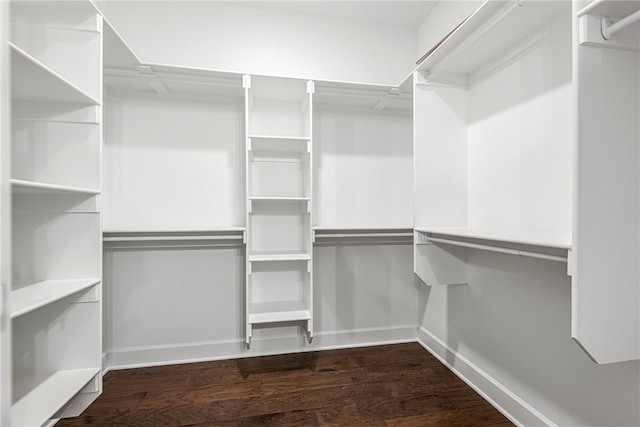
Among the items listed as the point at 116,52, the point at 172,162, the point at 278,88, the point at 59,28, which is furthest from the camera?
the point at 172,162

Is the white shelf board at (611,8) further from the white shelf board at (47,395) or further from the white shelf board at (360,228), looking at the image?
the white shelf board at (47,395)

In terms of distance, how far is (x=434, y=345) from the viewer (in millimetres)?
2404

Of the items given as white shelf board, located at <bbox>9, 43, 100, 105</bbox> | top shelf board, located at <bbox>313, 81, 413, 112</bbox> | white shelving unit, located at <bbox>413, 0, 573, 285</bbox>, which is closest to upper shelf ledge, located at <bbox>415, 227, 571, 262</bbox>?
white shelving unit, located at <bbox>413, 0, 573, 285</bbox>

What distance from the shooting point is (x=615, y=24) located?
920 mm

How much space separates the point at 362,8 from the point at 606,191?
83.8 inches

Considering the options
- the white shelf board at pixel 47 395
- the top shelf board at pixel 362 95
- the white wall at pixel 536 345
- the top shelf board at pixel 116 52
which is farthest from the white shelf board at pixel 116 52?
the white wall at pixel 536 345

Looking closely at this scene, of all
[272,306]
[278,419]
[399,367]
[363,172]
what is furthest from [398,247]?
[278,419]

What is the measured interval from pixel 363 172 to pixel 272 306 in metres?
1.29

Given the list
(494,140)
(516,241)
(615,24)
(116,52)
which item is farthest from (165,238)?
(615,24)

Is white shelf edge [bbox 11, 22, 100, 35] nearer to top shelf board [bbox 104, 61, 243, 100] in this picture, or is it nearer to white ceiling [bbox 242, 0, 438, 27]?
top shelf board [bbox 104, 61, 243, 100]

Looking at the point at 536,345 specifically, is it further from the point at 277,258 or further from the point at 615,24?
the point at 277,258

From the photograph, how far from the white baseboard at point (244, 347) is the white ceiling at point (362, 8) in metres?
2.55

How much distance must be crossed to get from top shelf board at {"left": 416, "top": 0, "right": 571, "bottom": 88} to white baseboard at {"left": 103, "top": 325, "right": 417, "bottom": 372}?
1995mm

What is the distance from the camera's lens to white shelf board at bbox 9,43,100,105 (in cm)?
109
